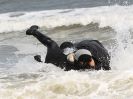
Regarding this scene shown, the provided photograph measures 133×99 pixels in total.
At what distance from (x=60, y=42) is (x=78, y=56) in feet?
16.5

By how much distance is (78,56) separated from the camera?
7.22 m

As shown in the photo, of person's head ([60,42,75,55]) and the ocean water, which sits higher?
person's head ([60,42,75,55])

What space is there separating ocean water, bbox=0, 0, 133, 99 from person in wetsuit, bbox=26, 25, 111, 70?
0.40 ft

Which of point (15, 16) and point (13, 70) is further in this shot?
point (15, 16)

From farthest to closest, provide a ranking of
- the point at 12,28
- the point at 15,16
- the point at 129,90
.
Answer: the point at 15,16
the point at 12,28
the point at 129,90

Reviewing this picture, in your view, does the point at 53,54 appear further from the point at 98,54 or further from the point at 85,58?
the point at 85,58

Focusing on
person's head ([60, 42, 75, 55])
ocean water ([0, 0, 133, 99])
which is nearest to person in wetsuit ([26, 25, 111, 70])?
person's head ([60, 42, 75, 55])

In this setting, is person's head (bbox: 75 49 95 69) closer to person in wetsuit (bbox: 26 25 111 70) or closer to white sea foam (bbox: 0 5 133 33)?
person in wetsuit (bbox: 26 25 111 70)

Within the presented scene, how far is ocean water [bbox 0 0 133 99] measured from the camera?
22.4ft

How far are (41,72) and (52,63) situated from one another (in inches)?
10.5

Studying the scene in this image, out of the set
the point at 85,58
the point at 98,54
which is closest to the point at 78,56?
the point at 85,58

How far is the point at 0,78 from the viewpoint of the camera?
8.04 m

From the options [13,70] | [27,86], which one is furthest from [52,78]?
[13,70]

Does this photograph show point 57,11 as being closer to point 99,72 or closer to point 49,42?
point 49,42
